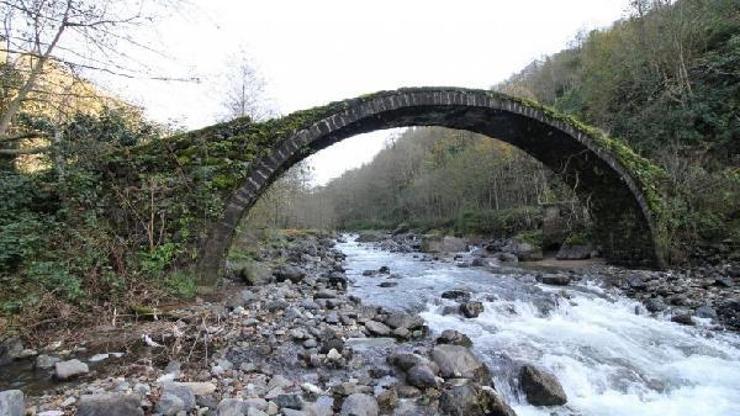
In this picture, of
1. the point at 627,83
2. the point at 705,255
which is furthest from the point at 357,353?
the point at 627,83

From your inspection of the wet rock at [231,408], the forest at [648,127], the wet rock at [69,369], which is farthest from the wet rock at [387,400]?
the forest at [648,127]

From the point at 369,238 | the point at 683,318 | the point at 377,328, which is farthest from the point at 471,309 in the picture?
the point at 369,238

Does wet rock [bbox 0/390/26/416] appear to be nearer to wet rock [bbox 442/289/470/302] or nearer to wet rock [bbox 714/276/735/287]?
wet rock [bbox 442/289/470/302]

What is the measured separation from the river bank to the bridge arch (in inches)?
87.5

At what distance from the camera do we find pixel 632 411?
4.74m

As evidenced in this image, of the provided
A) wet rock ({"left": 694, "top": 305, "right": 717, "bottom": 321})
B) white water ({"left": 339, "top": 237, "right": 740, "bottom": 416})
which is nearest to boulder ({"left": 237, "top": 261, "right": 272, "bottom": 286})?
white water ({"left": 339, "top": 237, "right": 740, "bottom": 416})

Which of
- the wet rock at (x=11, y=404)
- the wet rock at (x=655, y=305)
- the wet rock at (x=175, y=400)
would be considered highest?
the wet rock at (x=11, y=404)

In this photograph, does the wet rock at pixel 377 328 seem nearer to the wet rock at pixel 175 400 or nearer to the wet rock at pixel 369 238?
the wet rock at pixel 175 400

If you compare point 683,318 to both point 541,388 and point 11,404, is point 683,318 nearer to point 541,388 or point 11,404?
point 541,388

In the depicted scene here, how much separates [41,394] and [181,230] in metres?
4.19

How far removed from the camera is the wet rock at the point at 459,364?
15.8ft

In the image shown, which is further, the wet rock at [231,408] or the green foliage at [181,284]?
the green foliage at [181,284]

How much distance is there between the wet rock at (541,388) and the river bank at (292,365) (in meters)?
0.01

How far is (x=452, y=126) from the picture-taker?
13.5 m
